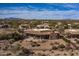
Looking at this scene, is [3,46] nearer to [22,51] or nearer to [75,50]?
[22,51]

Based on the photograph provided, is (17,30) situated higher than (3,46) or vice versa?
(17,30)

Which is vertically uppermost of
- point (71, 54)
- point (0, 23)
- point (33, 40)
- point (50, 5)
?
point (50, 5)

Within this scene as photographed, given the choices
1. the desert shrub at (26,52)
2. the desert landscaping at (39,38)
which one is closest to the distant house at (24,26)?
the desert landscaping at (39,38)

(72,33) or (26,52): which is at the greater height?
(72,33)

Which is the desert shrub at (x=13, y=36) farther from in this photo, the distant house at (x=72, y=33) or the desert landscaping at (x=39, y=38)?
the distant house at (x=72, y=33)

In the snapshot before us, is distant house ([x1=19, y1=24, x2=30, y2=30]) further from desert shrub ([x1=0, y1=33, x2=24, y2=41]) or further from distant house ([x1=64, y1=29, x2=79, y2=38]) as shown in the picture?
distant house ([x1=64, y1=29, x2=79, y2=38])

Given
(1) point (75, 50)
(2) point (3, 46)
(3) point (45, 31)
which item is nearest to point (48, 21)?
(3) point (45, 31)

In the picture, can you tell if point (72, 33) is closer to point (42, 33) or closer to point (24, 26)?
point (42, 33)

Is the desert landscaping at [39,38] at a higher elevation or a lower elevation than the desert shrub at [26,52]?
higher

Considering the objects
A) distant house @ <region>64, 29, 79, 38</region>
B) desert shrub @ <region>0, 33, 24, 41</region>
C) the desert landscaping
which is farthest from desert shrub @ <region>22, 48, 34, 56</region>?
distant house @ <region>64, 29, 79, 38</region>

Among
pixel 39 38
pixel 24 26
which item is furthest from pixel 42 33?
pixel 24 26
